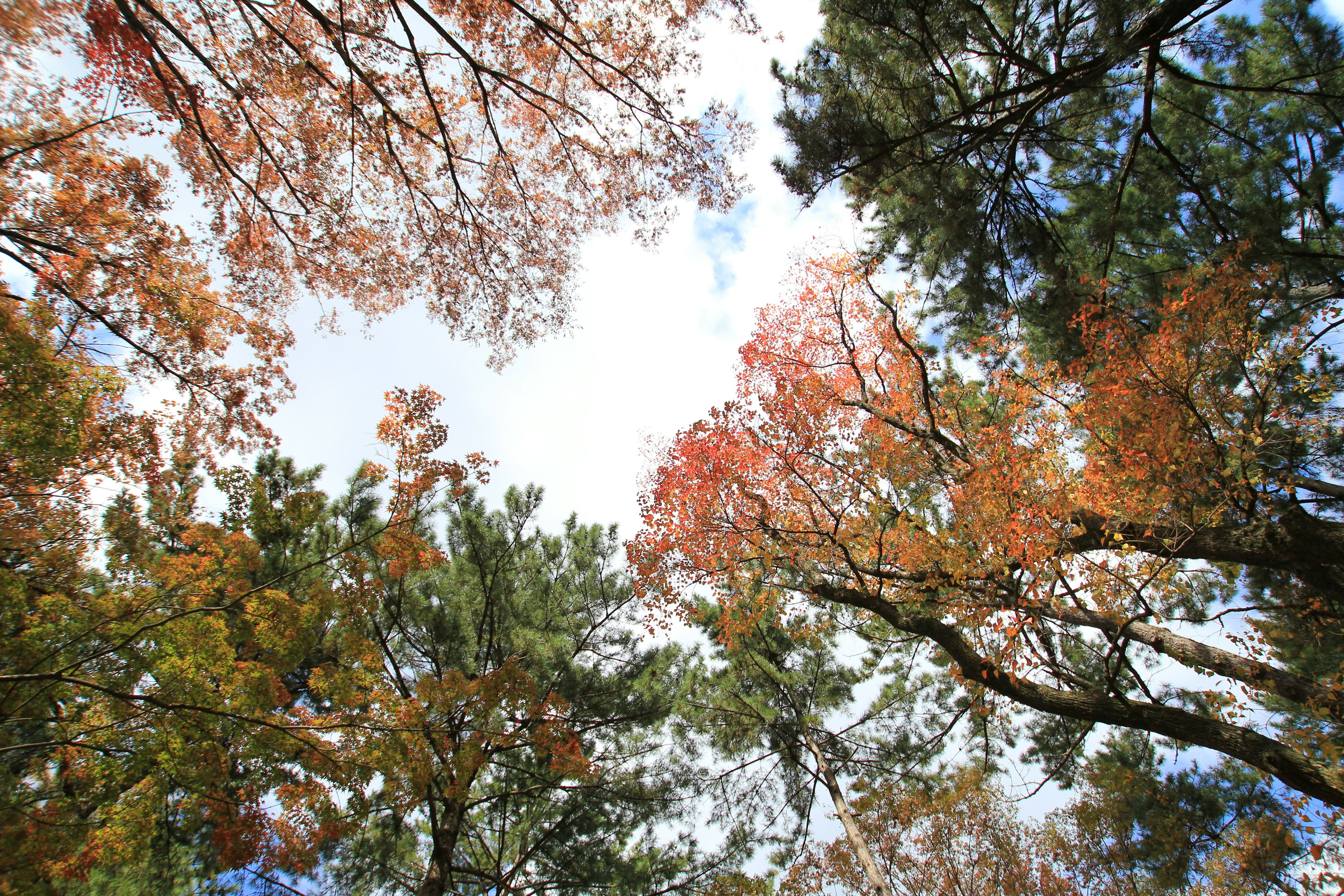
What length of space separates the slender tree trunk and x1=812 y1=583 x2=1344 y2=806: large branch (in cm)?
473

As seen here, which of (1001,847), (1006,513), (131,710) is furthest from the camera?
(1001,847)

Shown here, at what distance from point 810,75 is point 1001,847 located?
1429 centimetres

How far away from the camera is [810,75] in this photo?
6016 millimetres

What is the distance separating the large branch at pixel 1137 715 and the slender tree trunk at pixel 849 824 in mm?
4733

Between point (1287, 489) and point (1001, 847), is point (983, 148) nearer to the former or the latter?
point (1287, 489)

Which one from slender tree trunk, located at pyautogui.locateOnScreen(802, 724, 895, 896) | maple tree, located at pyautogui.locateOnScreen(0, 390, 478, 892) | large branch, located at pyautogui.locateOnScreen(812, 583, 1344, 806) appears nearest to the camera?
large branch, located at pyautogui.locateOnScreen(812, 583, 1344, 806)

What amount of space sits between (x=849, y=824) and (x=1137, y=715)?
5775mm

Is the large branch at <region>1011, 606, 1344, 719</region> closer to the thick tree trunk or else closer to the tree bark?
the tree bark

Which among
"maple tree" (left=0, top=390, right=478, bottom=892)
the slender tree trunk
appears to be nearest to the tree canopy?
"maple tree" (left=0, top=390, right=478, bottom=892)

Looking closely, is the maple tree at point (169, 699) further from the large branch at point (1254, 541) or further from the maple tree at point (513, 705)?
the large branch at point (1254, 541)

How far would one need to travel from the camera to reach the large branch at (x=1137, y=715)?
3.21 m

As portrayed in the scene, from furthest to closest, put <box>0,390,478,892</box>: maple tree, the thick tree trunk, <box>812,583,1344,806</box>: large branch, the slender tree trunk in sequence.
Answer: the slender tree trunk < the thick tree trunk < <box>0,390,478,892</box>: maple tree < <box>812,583,1344,806</box>: large branch

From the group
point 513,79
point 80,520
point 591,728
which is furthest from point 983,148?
point 80,520

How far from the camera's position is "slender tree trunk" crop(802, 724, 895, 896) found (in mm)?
7328
